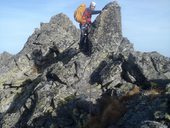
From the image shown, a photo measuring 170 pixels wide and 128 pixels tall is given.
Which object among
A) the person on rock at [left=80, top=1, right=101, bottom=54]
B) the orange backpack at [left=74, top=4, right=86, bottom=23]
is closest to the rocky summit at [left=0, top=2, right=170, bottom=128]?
the person on rock at [left=80, top=1, right=101, bottom=54]

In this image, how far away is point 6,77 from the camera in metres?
52.6

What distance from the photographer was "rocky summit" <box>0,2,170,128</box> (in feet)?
105

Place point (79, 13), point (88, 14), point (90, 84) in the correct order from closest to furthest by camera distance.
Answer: point (90, 84), point (79, 13), point (88, 14)

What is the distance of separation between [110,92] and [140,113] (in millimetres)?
8255

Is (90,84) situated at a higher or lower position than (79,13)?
lower

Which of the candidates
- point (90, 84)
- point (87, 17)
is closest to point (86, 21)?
point (87, 17)

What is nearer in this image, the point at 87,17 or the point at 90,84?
the point at 90,84

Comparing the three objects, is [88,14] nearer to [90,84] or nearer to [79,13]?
[79,13]

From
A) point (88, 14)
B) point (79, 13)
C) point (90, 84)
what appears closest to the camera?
point (90, 84)

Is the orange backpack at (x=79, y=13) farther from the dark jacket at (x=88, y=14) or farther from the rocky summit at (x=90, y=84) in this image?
the rocky summit at (x=90, y=84)

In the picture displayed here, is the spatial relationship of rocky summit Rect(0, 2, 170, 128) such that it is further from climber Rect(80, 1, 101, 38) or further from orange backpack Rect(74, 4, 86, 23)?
orange backpack Rect(74, 4, 86, 23)

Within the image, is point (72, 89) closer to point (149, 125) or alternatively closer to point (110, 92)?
point (110, 92)

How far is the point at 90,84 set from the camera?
1630 inches

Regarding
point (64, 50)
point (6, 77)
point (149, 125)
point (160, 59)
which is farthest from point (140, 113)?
point (6, 77)
